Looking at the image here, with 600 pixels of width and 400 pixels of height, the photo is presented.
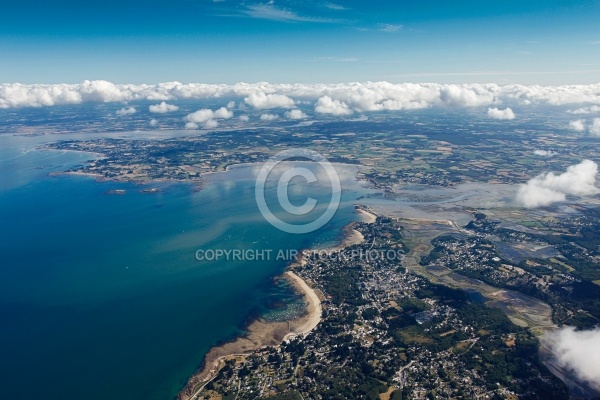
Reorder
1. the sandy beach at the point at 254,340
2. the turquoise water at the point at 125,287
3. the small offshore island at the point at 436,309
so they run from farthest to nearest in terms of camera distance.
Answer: the turquoise water at the point at 125,287 → the sandy beach at the point at 254,340 → the small offshore island at the point at 436,309

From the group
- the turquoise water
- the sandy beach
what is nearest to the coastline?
the sandy beach

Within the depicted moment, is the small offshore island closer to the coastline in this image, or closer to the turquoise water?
the coastline

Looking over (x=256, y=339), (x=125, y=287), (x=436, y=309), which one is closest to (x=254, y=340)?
(x=256, y=339)

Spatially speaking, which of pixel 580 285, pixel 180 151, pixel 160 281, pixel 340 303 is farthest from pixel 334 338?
pixel 180 151

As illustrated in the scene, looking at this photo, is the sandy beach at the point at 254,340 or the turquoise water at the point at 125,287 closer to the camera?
the sandy beach at the point at 254,340

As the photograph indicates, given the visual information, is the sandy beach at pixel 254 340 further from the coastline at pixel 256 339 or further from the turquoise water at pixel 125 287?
the turquoise water at pixel 125 287

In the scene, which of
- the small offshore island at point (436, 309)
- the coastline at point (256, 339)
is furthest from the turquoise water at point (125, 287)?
the small offshore island at point (436, 309)

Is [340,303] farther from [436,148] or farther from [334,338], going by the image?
[436,148]

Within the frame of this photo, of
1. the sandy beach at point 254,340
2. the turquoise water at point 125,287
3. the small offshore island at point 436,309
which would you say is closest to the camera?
the small offshore island at point 436,309
